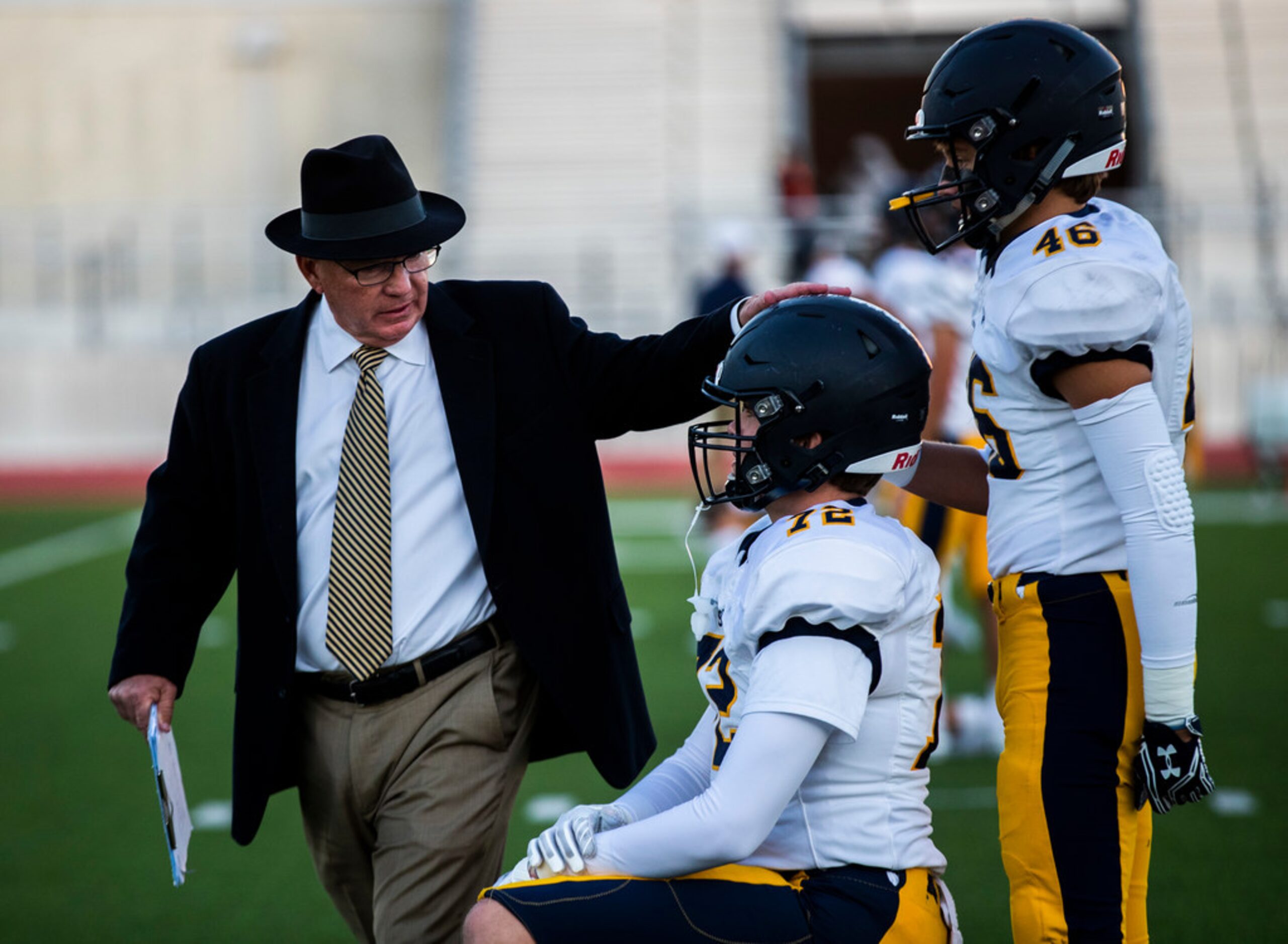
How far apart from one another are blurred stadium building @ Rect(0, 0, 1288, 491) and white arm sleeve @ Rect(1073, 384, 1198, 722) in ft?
38.4

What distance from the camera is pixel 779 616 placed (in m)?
2.11

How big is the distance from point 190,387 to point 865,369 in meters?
1.58

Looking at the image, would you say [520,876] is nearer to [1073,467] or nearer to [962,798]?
[1073,467]

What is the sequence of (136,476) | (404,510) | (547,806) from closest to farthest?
(404,510) → (547,806) → (136,476)

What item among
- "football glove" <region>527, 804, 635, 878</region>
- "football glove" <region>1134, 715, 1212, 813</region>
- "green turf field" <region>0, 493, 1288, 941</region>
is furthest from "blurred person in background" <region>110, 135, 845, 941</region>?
"football glove" <region>1134, 715, 1212, 813</region>

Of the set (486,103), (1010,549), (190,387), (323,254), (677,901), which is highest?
(486,103)

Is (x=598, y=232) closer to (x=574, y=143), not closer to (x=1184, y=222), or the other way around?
(x=574, y=143)

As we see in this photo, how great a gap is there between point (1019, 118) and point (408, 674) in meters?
1.57

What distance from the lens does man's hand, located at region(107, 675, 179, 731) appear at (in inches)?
124

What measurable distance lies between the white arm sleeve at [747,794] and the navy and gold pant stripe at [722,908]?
0.25ft

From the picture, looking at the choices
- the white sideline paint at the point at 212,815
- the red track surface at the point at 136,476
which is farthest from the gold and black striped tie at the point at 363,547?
the red track surface at the point at 136,476

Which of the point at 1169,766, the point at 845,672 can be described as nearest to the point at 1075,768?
the point at 1169,766

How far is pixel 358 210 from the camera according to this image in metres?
3.06

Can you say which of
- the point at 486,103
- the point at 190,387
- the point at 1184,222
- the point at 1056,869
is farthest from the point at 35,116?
the point at 1056,869
